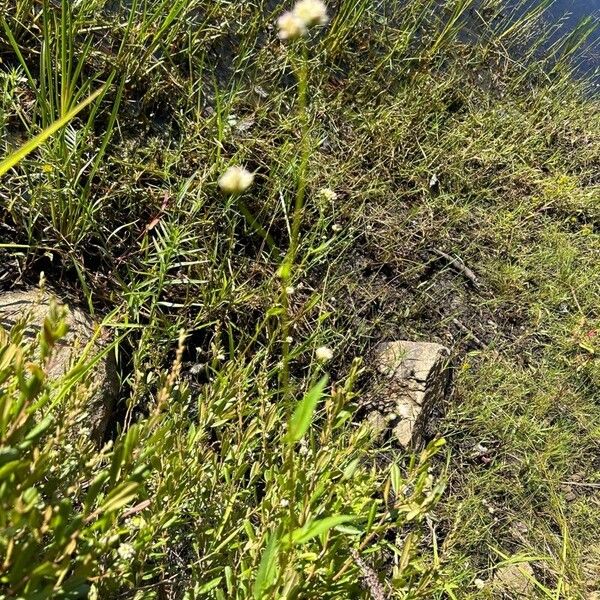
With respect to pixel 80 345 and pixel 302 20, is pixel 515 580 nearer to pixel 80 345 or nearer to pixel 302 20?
pixel 80 345

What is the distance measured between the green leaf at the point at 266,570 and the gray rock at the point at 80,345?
775mm

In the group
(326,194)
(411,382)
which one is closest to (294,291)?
(326,194)

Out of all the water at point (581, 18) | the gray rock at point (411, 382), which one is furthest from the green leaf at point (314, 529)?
the water at point (581, 18)

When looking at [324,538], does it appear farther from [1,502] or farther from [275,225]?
[275,225]

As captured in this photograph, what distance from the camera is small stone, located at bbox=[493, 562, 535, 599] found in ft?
6.55

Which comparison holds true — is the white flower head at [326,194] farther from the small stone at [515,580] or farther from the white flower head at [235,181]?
the small stone at [515,580]

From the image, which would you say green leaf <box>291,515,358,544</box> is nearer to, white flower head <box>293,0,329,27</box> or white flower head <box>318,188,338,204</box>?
white flower head <box>293,0,329,27</box>

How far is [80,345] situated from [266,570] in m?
0.93

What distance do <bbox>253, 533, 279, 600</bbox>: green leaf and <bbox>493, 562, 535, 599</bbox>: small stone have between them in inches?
53.6

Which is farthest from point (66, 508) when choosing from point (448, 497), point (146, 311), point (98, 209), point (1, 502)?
point (448, 497)

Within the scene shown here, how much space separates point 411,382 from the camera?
7.20 feet

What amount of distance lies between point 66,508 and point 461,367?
1949mm

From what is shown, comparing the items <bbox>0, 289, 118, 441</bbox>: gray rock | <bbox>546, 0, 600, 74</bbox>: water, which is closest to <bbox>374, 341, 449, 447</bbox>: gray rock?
<bbox>0, 289, 118, 441</bbox>: gray rock

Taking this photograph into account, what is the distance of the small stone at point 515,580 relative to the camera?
200 centimetres
